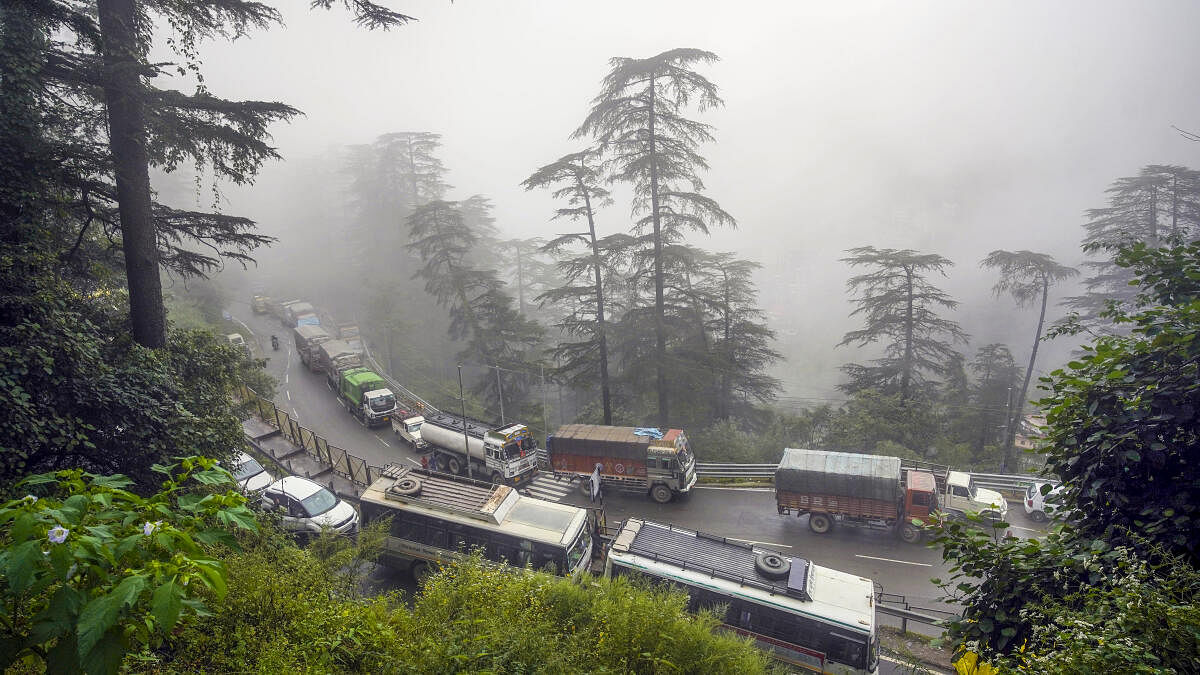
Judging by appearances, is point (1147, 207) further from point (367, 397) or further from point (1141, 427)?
point (367, 397)

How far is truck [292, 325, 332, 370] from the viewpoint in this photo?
117 feet

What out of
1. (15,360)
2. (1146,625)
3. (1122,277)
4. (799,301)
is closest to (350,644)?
(15,360)

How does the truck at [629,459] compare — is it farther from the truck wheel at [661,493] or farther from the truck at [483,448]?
the truck at [483,448]

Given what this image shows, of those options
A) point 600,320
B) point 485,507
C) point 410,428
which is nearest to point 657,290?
point 600,320

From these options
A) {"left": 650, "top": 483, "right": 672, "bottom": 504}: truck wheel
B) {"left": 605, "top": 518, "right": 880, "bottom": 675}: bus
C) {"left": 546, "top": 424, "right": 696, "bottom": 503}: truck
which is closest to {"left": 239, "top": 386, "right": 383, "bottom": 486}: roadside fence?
{"left": 546, "top": 424, "right": 696, "bottom": 503}: truck

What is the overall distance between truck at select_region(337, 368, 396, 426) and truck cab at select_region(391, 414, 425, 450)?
989mm

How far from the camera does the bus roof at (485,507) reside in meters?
14.7

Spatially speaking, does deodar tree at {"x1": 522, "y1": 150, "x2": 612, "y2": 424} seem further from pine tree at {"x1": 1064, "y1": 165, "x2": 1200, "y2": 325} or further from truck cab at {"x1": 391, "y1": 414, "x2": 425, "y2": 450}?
pine tree at {"x1": 1064, "y1": 165, "x2": 1200, "y2": 325}

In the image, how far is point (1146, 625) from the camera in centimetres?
401

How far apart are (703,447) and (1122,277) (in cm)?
2542

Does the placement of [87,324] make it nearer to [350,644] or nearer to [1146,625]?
[350,644]

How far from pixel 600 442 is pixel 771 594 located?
10157 mm

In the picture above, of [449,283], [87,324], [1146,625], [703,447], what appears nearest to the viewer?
[1146,625]

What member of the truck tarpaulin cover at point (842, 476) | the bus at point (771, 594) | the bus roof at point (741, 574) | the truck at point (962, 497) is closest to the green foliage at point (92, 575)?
the bus at point (771, 594)
